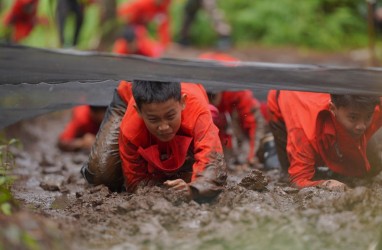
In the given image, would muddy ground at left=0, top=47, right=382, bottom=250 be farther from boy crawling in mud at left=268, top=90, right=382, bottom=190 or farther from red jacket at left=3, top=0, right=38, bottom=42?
red jacket at left=3, top=0, right=38, bottom=42

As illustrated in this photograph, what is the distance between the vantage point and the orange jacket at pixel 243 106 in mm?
6105

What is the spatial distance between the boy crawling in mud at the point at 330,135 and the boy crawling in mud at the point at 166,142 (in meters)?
0.63

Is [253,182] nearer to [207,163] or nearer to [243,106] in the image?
[207,163]

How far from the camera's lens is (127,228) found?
3619 mm

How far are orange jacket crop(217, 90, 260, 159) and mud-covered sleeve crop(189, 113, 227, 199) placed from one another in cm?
177

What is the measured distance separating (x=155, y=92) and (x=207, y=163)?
52 cm

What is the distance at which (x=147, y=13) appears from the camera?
37.0 feet

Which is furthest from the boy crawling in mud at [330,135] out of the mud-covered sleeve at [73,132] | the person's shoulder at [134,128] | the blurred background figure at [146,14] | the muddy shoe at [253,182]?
the blurred background figure at [146,14]

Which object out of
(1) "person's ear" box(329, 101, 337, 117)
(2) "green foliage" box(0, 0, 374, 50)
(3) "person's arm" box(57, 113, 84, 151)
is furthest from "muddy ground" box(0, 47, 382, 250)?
(2) "green foliage" box(0, 0, 374, 50)

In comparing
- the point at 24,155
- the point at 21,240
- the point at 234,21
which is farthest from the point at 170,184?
the point at 234,21

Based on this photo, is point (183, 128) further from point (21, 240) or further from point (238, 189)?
point (21, 240)

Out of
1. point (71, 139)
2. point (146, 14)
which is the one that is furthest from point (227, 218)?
point (146, 14)

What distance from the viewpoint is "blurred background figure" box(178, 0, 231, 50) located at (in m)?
12.3

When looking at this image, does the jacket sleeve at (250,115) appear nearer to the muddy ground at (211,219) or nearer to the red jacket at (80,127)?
the muddy ground at (211,219)
